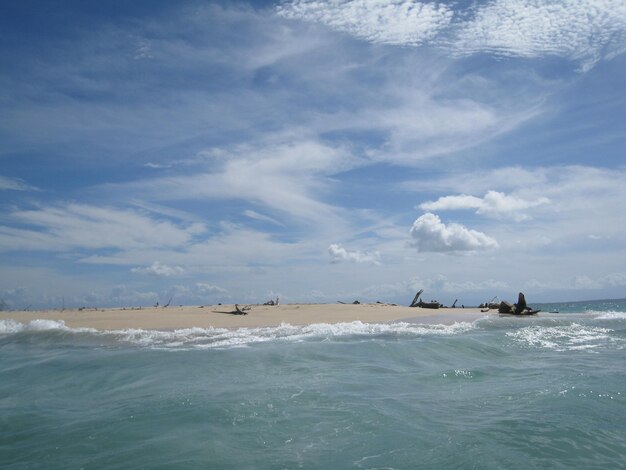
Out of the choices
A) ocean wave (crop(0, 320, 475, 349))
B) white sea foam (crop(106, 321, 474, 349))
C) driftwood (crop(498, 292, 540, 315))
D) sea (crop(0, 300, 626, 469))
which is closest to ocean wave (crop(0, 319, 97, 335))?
ocean wave (crop(0, 320, 475, 349))

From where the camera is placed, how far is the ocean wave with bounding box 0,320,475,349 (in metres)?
17.3

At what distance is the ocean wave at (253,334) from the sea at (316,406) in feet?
2.23

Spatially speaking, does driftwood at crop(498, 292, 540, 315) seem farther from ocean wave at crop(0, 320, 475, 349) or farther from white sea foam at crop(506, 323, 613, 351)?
ocean wave at crop(0, 320, 475, 349)

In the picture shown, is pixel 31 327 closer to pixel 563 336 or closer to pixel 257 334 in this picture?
pixel 257 334

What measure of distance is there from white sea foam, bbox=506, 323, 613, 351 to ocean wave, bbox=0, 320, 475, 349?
2812 millimetres

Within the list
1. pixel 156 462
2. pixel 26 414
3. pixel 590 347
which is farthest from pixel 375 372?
pixel 590 347

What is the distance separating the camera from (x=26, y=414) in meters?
8.60

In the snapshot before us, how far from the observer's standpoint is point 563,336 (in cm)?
2016

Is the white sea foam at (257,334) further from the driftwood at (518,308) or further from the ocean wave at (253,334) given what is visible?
the driftwood at (518,308)

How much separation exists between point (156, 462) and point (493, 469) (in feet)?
14.4

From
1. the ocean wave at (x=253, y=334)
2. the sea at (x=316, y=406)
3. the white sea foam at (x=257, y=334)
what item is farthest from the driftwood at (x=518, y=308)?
the sea at (x=316, y=406)

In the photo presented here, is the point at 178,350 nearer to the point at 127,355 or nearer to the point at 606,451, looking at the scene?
the point at 127,355

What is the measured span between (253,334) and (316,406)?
11.5 meters

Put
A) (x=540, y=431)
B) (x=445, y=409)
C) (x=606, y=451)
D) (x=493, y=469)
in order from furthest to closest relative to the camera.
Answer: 1. (x=445, y=409)
2. (x=540, y=431)
3. (x=606, y=451)
4. (x=493, y=469)
